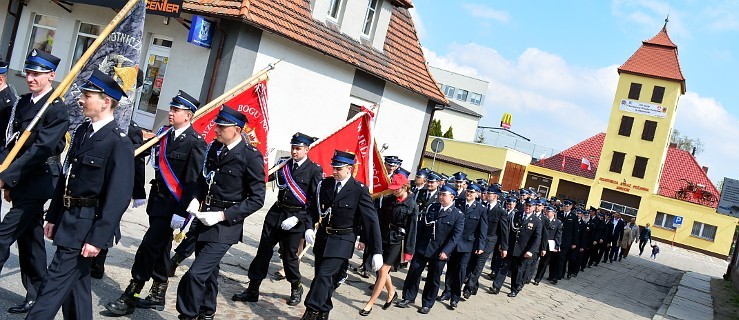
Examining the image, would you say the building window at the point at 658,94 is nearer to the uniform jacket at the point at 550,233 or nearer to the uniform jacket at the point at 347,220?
the uniform jacket at the point at 550,233

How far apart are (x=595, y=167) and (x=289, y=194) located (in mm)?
48356

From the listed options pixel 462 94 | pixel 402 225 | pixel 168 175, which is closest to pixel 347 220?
pixel 168 175

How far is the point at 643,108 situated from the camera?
1975 inches

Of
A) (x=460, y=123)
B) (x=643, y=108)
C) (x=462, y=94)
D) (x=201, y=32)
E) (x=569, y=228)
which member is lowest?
(x=569, y=228)

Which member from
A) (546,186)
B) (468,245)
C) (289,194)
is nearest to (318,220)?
(289,194)

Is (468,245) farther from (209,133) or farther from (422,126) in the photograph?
(422,126)

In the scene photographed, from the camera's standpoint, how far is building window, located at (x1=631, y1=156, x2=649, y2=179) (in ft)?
163

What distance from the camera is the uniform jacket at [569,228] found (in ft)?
55.9

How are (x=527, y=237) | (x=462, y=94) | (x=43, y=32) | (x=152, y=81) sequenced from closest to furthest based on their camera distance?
(x=527, y=237)
(x=152, y=81)
(x=43, y=32)
(x=462, y=94)

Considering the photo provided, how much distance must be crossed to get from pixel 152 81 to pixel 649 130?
41976mm

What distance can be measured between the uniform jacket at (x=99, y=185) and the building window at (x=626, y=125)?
5037 centimetres

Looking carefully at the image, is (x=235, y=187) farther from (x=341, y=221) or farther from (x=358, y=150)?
(x=358, y=150)

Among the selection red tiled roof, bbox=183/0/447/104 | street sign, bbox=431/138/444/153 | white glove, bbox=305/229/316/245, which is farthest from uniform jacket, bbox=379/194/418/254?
street sign, bbox=431/138/444/153

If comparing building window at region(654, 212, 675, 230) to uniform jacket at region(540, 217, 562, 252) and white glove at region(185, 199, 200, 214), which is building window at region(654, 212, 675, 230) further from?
white glove at region(185, 199, 200, 214)
